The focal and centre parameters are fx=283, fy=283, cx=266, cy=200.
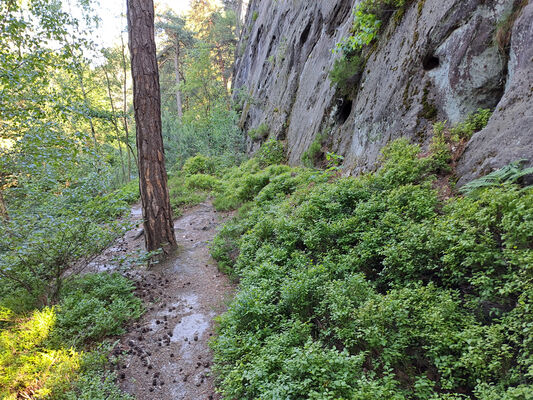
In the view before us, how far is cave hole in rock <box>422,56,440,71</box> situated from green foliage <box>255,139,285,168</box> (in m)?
6.39

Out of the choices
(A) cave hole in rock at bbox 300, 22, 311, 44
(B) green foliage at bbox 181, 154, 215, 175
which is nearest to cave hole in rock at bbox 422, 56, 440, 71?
A: (A) cave hole in rock at bbox 300, 22, 311, 44

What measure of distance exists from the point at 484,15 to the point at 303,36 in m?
9.14

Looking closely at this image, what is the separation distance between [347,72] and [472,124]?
4.10 m

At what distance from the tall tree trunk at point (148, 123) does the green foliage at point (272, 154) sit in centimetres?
564

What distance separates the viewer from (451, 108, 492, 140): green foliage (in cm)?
443

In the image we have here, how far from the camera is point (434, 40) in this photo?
17.6 feet

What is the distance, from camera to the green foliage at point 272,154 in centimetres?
1160

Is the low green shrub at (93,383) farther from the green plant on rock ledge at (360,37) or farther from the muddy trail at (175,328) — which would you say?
the green plant on rock ledge at (360,37)

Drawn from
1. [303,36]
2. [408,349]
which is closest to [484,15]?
[408,349]

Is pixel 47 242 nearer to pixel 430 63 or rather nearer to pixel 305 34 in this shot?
pixel 430 63

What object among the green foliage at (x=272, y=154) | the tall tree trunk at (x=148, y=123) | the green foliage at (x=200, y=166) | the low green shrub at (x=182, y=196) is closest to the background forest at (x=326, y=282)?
the tall tree trunk at (x=148, y=123)

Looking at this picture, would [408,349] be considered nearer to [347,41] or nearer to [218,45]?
[347,41]

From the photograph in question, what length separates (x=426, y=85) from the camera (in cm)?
542

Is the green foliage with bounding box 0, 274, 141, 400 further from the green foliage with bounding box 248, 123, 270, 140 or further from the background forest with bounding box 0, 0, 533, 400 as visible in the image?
the green foliage with bounding box 248, 123, 270, 140
